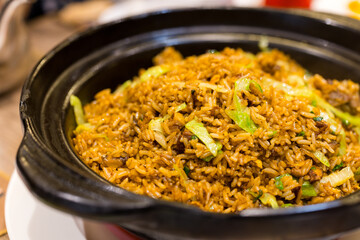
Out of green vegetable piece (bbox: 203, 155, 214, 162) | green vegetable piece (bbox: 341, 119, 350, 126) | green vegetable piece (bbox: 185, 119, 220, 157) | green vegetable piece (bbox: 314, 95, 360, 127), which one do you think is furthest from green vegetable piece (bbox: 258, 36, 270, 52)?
green vegetable piece (bbox: 203, 155, 214, 162)

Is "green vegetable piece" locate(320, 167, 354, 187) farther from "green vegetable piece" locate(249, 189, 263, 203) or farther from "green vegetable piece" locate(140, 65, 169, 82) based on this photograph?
"green vegetable piece" locate(140, 65, 169, 82)

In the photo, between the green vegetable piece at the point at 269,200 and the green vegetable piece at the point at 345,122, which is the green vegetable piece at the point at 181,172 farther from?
the green vegetable piece at the point at 345,122

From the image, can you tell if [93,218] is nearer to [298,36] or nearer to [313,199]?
[313,199]

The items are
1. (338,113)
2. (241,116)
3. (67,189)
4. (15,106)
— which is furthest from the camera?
(15,106)

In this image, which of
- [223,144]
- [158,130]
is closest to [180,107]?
[158,130]

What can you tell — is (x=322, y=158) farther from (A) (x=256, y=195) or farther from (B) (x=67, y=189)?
(B) (x=67, y=189)

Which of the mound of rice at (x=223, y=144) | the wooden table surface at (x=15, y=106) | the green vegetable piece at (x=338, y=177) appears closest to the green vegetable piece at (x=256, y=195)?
the mound of rice at (x=223, y=144)
